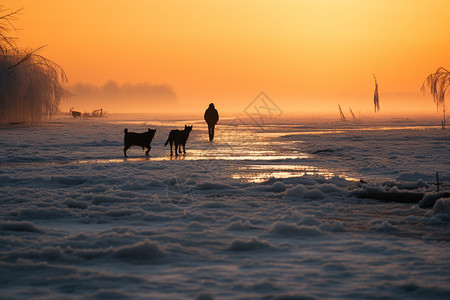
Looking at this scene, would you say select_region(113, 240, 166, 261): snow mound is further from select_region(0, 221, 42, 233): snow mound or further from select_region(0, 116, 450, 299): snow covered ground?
select_region(0, 221, 42, 233): snow mound

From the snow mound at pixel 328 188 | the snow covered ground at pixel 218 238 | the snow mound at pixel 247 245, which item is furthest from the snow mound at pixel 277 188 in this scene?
the snow mound at pixel 247 245

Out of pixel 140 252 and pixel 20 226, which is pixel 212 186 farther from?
pixel 140 252

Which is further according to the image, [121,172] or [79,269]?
[121,172]

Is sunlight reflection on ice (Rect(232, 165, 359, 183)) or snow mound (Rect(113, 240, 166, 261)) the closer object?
snow mound (Rect(113, 240, 166, 261))

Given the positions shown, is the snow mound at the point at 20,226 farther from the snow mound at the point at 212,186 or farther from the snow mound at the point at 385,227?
the snow mound at the point at 385,227

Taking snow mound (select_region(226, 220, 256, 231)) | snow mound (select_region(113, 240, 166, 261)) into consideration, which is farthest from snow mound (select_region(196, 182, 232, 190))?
snow mound (select_region(113, 240, 166, 261))

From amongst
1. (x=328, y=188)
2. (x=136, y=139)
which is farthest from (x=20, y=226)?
(x=136, y=139)

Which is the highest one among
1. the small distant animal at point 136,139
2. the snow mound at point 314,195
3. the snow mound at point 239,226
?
the small distant animal at point 136,139

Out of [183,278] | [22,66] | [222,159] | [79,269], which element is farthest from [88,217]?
[22,66]

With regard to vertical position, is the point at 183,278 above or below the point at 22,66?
below

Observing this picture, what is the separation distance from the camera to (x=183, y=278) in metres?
5.23

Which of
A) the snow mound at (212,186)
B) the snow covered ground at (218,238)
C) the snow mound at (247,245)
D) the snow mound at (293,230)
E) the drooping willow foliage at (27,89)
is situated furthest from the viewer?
the drooping willow foliage at (27,89)

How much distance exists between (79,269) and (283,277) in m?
2.24

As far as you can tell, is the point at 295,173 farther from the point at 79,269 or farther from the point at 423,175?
the point at 79,269
